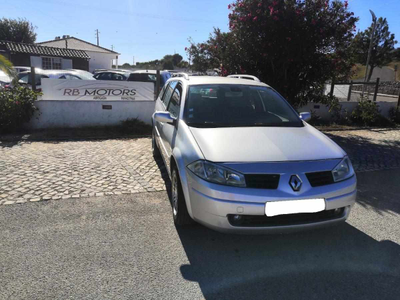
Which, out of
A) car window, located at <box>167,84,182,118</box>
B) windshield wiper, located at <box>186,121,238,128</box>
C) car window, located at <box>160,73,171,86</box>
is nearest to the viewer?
windshield wiper, located at <box>186,121,238,128</box>

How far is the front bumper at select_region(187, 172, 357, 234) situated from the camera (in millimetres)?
2729

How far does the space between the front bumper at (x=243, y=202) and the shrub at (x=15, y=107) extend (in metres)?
6.40

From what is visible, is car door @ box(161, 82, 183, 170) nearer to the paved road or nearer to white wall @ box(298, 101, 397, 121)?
the paved road

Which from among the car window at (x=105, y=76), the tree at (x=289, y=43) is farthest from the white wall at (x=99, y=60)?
the tree at (x=289, y=43)

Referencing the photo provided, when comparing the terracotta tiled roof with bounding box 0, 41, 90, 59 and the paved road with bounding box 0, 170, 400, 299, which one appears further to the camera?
the terracotta tiled roof with bounding box 0, 41, 90, 59

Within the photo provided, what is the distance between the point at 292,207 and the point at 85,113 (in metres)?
7.11

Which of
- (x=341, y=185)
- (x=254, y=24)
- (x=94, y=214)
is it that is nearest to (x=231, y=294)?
(x=341, y=185)

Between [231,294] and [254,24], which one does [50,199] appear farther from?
[254,24]

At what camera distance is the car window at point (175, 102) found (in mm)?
4219

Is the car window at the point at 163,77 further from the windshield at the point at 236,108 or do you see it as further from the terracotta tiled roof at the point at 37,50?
the terracotta tiled roof at the point at 37,50

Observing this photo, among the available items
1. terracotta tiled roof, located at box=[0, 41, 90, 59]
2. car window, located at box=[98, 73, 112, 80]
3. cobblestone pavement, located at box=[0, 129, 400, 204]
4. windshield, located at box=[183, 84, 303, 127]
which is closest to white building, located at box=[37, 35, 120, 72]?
terracotta tiled roof, located at box=[0, 41, 90, 59]

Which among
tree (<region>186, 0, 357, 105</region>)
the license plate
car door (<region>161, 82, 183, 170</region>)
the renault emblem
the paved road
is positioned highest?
tree (<region>186, 0, 357, 105</region>)

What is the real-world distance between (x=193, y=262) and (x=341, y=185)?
1.60m

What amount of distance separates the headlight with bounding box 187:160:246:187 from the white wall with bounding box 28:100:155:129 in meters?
6.23
